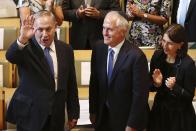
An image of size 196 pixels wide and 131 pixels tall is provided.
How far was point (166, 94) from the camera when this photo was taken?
2896 millimetres

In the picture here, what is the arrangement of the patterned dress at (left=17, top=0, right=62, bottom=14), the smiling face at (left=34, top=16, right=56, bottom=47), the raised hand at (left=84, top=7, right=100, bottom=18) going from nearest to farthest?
the smiling face at (left=34, top=16, right=56, bottom=47) < the patterned dress at (left=17, top=0, right=62, bottom=14) < the raised hand at (left=84, top=7, right=100, bottom=18)

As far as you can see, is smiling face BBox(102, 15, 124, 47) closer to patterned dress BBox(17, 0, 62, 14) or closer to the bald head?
the bald head

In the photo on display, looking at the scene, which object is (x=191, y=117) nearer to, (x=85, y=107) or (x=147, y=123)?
(x=147, y=123)

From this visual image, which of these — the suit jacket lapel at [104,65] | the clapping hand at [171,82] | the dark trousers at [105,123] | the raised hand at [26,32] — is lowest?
the dark trousers at [105,123]

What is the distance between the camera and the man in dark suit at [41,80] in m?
2.56

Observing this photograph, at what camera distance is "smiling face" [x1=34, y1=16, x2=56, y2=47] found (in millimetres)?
2545

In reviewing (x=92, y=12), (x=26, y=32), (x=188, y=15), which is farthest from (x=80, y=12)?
(x=26, y=32)

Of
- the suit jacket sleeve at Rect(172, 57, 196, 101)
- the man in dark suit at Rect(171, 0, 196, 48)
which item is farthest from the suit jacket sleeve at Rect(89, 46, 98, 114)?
the man in dark suit at Rect(171, 0, 196, 48)

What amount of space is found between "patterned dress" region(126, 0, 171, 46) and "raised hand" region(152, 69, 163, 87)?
108cm

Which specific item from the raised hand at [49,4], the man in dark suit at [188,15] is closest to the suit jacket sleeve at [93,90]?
the raised hand at [49,4]

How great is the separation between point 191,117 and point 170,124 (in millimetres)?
147

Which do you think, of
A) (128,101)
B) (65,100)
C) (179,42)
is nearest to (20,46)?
(65,100)

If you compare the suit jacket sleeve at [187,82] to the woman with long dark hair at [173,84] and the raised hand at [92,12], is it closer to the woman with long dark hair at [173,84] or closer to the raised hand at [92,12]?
the woman with long dark hair at [173,84]

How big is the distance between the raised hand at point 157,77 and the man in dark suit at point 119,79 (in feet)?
0.51
